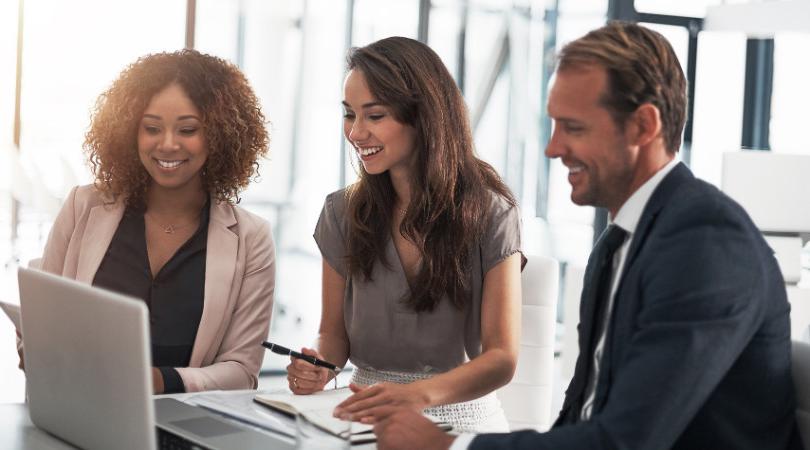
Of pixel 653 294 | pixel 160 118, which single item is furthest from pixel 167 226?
pixel 653 294

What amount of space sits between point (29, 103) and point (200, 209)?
2.74m

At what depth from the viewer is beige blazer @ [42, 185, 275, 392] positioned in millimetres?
2330

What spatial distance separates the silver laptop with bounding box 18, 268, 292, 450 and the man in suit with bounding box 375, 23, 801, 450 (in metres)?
0.36

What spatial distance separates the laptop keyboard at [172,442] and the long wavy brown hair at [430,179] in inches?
30.9

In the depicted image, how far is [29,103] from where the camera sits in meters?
4.84

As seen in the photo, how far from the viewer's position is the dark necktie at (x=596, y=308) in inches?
64.6

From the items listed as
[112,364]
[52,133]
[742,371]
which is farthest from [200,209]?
[52,133]

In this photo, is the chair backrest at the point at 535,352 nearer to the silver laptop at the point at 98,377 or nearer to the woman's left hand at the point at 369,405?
the woman's left hand at the point at 369,405

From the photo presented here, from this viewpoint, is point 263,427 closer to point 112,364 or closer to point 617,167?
point 112,364

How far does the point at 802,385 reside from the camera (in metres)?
1.50

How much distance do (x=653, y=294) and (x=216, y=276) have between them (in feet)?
A: 4.15

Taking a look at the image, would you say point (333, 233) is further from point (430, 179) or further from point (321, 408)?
point (321, 408)

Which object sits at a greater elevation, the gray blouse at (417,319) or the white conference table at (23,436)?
the gray blouse at (417,319)

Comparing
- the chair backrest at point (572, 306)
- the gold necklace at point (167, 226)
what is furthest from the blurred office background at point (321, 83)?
the gold necklace at point (167, 226)
